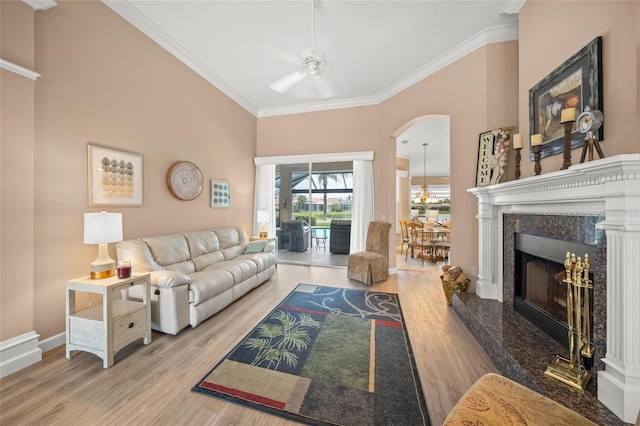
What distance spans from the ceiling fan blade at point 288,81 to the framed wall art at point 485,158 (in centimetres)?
281

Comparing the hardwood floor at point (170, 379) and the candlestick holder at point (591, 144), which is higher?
the candlestick holder at point (591, 144)

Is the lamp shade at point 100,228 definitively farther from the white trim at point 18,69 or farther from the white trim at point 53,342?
the white trim at point 18,69

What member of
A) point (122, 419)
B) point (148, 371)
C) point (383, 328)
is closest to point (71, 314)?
point (148, 371)

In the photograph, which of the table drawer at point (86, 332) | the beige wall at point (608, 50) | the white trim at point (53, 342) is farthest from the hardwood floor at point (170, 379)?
the beige wall at point (608, 50)

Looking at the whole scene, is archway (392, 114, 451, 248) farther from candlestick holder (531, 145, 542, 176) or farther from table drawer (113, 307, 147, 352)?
table drawer (113, 307, 147, 352)

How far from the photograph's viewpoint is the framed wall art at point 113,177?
99.5 inches

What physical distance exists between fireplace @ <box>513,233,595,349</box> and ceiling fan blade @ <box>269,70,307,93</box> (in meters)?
3.77

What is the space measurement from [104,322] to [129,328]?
24 centimetres

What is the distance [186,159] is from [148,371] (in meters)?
2.94

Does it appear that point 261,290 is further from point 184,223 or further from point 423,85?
point 423,85

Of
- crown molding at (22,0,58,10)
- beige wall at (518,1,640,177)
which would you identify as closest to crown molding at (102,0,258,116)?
crown molding at (22,0,58,10)

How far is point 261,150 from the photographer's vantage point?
19.0 ft

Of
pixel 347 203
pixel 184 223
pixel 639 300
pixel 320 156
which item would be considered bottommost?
pixel 639 300

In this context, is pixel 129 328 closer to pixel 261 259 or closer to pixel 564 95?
pixel 261 259
